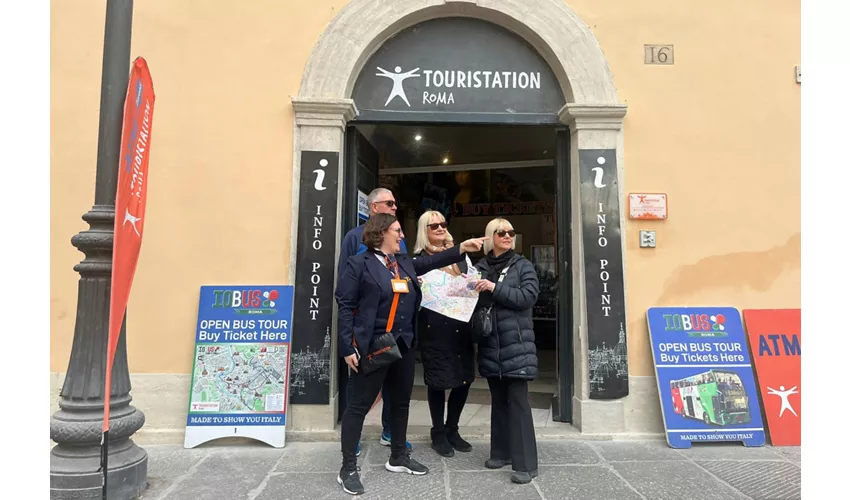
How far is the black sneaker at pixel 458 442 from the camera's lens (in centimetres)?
423

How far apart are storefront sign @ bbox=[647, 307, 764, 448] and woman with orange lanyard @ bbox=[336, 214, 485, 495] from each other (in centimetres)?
234

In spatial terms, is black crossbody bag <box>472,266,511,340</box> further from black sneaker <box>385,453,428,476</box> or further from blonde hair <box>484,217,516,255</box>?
black sneaker <box>385,453,428,476</box>

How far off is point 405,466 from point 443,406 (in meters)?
0.60

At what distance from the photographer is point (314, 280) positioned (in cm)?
454

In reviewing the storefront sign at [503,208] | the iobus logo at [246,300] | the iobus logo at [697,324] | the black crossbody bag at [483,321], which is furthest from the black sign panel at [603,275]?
the storefront sign at [503,208]

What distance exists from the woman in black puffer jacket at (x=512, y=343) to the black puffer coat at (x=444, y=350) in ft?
0.89

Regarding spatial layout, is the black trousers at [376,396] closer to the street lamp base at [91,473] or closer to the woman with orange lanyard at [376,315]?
the woman with orange lanyard at [376,315]

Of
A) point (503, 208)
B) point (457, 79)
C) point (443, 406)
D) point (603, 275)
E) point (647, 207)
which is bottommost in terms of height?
point (443, 406)

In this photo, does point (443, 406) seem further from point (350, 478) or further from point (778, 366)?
point (778, 366)

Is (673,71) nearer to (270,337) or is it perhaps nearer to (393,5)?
(393,5)

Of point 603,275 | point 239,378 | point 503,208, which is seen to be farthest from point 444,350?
point 503,208

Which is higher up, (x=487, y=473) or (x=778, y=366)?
(x=778, y=366)

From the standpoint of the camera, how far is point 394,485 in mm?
3547

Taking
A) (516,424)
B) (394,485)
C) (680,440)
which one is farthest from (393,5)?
(680,440)
